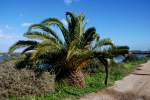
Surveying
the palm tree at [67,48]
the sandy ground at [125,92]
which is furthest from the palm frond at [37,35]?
the sandy ground at [125,92]

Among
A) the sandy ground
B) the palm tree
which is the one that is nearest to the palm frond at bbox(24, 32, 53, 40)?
the palm tree

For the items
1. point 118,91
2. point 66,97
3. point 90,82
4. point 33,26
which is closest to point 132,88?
point 118,91

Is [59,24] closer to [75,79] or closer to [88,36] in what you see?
[88,36]

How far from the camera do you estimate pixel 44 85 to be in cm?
1420

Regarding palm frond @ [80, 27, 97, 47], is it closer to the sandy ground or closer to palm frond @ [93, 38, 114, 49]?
palm frond @ [93, 38, 114, 49]

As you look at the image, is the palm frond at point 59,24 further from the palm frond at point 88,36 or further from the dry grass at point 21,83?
the dry grass at point 21,83

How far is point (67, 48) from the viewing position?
52.0 feet

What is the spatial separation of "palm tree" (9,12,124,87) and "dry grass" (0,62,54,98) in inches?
29.1

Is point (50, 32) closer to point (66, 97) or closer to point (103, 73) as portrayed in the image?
point (66, 97)

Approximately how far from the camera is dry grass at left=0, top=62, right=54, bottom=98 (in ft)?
44.4

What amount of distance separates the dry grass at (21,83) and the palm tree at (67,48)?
0.74 meters

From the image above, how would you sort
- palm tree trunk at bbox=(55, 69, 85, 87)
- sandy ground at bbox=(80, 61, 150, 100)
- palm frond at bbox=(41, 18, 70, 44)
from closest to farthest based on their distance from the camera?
sandy ground at bbox=(80, 61, 150, 100)
palm frond at bbox=(41, 18, 70, 44)
palm tree trunk at bbox=(55, 69, 85, 87)

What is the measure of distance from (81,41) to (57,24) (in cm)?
141

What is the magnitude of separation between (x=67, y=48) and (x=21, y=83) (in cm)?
306
